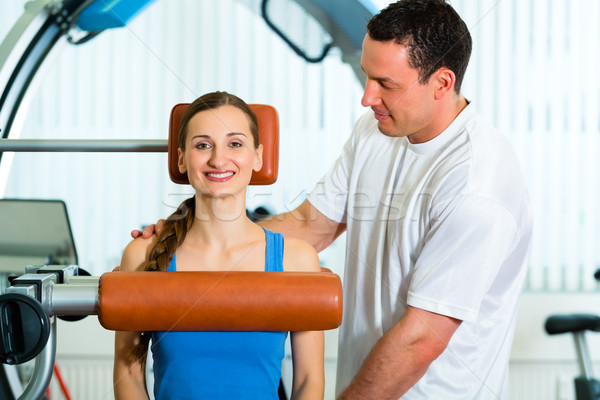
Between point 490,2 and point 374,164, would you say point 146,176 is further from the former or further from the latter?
point 490,2

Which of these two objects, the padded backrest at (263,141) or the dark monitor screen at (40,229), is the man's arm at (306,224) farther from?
the dark monitor screen at (40,229)

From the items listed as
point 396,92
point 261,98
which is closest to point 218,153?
point 396,92

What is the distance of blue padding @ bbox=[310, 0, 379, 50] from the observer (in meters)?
1.74

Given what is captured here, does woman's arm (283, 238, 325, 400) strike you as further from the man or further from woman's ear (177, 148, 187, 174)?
woman's ear (177, 148, 187, 174)

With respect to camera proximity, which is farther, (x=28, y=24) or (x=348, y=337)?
(x=28, y=24)

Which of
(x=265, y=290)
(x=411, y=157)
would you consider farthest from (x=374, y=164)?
(x=265, y=290)

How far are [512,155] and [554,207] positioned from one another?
1492 millimetres

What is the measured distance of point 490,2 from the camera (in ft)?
8.78

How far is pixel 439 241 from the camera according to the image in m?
1.21

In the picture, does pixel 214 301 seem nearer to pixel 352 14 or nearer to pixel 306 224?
pixel 306 224

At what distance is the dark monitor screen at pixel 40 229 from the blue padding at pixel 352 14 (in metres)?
1.00

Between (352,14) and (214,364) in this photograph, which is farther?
(352,14)

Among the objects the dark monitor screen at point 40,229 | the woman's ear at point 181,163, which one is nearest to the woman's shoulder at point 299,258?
the woman's ear at point 181,163

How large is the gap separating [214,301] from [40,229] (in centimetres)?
81
